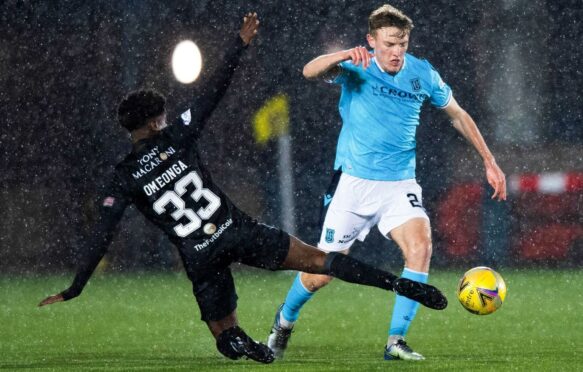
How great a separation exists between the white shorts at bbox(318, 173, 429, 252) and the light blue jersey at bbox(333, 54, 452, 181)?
2.6 inches

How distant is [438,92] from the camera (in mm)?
8109

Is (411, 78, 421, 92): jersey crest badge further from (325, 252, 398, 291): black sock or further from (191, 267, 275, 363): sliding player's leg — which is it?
(191, 267, 275, 363): sliding player's leg

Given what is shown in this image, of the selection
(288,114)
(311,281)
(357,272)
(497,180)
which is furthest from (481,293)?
(288,114)

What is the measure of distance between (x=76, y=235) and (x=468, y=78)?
24.3ft

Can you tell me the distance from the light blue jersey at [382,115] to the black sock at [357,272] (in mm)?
1209

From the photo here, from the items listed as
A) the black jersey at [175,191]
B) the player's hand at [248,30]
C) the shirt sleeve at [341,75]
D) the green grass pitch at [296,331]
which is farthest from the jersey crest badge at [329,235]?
the player's hand at [248,30]

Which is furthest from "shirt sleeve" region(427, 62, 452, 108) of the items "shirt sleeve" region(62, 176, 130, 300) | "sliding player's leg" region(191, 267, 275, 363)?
"shirt sleeve" region(62, 176, 130, 300)

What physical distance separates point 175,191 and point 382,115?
5.79 ft

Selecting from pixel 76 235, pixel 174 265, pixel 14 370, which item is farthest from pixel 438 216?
pixel 14 370

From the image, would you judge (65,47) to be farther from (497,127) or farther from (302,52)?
(497,127)

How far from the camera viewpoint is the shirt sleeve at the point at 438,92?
8.08 meters

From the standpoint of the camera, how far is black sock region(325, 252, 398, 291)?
21.9ft

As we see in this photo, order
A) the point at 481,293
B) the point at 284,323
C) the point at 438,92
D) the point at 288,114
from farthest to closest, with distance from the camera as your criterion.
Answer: the point at 288,114
the point at 284,323
the point at 438,92
the point at 481,293

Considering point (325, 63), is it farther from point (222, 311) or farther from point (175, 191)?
point (222, 311)
